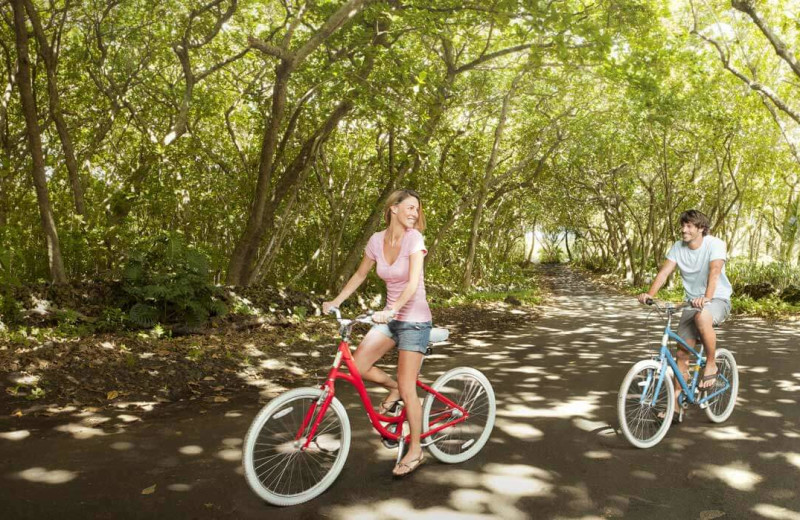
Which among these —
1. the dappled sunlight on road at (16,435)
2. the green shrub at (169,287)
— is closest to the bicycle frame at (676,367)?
→ the dappled sunlight on road at (16,435)

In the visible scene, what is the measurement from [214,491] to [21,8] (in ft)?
28.8

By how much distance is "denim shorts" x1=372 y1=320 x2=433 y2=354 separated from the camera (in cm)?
425

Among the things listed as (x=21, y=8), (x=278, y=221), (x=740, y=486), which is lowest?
(x=740, y=486)

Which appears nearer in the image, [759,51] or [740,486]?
[740,486]

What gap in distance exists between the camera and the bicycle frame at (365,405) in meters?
3.96

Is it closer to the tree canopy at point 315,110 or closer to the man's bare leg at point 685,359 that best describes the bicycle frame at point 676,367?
the man's bare leg at point 685,359

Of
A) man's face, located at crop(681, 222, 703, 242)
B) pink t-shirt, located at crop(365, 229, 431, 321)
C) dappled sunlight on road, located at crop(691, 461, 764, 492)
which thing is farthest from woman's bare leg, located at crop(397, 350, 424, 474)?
man's face, located at crop(681, 222, 703, 242)

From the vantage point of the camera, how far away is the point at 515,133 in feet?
85.4

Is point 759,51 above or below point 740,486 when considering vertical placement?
above

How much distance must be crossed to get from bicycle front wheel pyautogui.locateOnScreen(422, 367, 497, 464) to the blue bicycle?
42.6 inches

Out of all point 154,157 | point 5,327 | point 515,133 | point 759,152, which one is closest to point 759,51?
point 759,152

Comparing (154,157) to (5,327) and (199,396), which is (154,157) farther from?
(199,396)

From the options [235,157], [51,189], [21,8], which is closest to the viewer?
[21,8]

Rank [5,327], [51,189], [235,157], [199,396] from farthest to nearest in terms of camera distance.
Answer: [235,157], [51,189], [5,327], [199,396]
